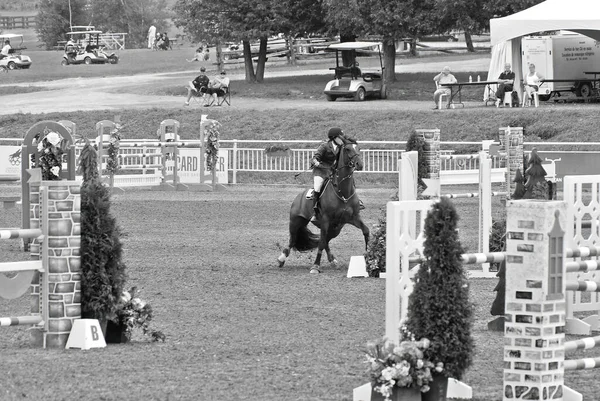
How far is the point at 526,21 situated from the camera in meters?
33.7

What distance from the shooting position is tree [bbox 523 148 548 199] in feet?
46.6

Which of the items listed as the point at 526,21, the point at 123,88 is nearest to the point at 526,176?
the point at 526,21

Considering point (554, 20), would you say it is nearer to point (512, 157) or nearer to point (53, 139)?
point (512, 157)

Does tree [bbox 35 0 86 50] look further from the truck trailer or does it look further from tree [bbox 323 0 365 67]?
the truck trailer

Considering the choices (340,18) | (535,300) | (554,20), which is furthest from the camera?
(340,18)

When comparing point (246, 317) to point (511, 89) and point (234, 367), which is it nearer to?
point (234, 367)

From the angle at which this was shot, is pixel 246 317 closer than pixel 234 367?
No

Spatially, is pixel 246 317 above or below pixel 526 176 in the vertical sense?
below

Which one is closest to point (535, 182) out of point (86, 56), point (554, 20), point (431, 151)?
point (431, 151)

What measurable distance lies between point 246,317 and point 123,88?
3952 centimetres

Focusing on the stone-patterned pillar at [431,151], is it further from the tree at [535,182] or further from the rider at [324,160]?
the tree at [535,182]

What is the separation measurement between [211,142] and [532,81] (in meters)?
11.8

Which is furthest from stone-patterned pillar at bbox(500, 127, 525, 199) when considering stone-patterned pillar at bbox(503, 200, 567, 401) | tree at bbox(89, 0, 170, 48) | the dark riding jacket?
tree at bbox(89, 0, 170, 48)

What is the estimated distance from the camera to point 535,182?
47.4 feet
